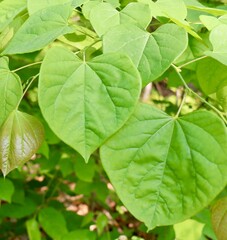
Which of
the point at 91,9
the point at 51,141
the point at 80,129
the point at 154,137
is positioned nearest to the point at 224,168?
the point at 154,137

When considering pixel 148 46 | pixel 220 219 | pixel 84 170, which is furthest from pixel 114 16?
pixel 84 170

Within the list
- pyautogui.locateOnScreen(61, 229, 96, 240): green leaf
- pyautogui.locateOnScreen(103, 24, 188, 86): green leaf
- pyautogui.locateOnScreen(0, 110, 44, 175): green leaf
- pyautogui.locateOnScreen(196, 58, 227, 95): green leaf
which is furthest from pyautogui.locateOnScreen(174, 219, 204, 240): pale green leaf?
pyautogui.locateOnScreen(103, 24, 188, 86): green leaf

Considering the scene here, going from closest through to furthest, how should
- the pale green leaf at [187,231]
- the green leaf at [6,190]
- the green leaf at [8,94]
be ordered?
the green leaf at [8,94]
the pale green leaf at [187,231]
the green leaf at [6,190]

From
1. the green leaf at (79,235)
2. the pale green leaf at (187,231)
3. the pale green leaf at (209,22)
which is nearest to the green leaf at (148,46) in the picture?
the pale green leaf at (209,22)

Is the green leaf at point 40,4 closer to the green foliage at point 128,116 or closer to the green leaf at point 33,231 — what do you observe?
the green foliage at point 128,116

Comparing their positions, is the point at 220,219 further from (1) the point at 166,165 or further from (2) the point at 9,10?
(2) the point at 9,10

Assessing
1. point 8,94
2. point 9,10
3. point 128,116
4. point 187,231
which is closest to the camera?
point 128,116
